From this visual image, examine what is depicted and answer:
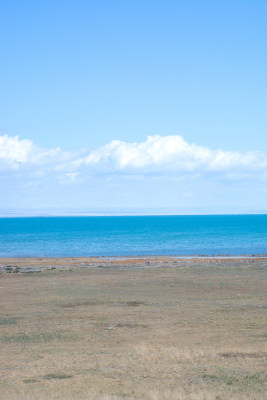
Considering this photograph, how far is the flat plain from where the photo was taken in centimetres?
1869

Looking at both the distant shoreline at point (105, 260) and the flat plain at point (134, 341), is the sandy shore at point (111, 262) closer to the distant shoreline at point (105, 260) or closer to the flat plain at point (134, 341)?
the distant shoreline at point (105, 260)

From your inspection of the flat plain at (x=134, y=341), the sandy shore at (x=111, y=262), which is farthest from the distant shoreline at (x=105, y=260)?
the flat plain at (x=134, y=341)

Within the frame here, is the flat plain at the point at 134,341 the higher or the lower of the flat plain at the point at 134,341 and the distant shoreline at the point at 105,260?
the higher

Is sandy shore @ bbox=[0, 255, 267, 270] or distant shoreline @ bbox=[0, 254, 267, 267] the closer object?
sandy shore @ bbox=[0, 255, 267, 270]

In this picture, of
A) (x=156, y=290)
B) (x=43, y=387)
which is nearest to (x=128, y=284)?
(x=156, y=290)

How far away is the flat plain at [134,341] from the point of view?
18.7 metres

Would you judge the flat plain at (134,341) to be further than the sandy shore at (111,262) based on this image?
No

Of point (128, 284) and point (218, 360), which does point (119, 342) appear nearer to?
point (218, 360)

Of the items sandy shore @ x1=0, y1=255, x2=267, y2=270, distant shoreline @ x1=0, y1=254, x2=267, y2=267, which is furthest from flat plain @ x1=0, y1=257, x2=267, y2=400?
distant shoreline @ x1=0, y1=254, x2=267, y2=267

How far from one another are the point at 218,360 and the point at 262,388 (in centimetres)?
410

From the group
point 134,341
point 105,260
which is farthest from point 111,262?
point 134,341

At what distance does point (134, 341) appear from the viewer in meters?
26.5

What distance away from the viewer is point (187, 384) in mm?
19016

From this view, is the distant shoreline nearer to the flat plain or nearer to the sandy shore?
the sandy shore
